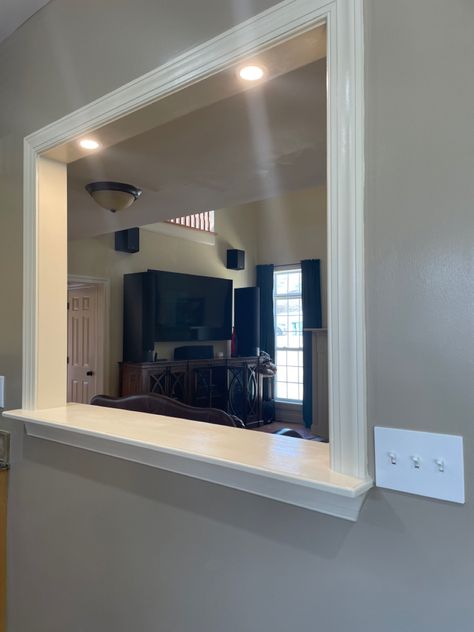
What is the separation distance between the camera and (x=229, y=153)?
2273 mm

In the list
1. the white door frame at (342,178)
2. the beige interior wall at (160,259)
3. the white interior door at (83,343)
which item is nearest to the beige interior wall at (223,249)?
the beige interior wall at (160,259)

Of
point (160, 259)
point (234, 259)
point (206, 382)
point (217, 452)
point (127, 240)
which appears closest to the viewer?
point (217, 452)

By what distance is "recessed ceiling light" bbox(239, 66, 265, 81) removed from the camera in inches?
43.0

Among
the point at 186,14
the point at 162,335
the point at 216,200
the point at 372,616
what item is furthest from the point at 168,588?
the point at 162,335

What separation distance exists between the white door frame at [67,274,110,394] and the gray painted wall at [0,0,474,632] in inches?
173

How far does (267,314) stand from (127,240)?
282 cm

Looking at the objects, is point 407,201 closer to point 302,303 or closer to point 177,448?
point 177,448

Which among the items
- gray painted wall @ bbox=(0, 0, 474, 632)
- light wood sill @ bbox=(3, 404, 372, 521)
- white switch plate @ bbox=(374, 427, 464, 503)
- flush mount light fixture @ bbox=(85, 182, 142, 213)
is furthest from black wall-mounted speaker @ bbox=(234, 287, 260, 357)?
white switch plate @ bbox=(374, 427, 464, 503)

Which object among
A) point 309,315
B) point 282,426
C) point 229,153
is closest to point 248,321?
point 309,315

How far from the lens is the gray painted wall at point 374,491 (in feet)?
2.58

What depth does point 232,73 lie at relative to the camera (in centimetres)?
112

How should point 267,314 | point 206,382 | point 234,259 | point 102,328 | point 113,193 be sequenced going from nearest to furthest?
point 113,193 → point 102,328 → point 206,382 → point 234,259 → point 267,314

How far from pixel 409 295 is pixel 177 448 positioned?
2.18ft

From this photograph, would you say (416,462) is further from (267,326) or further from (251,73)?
(267,326)
